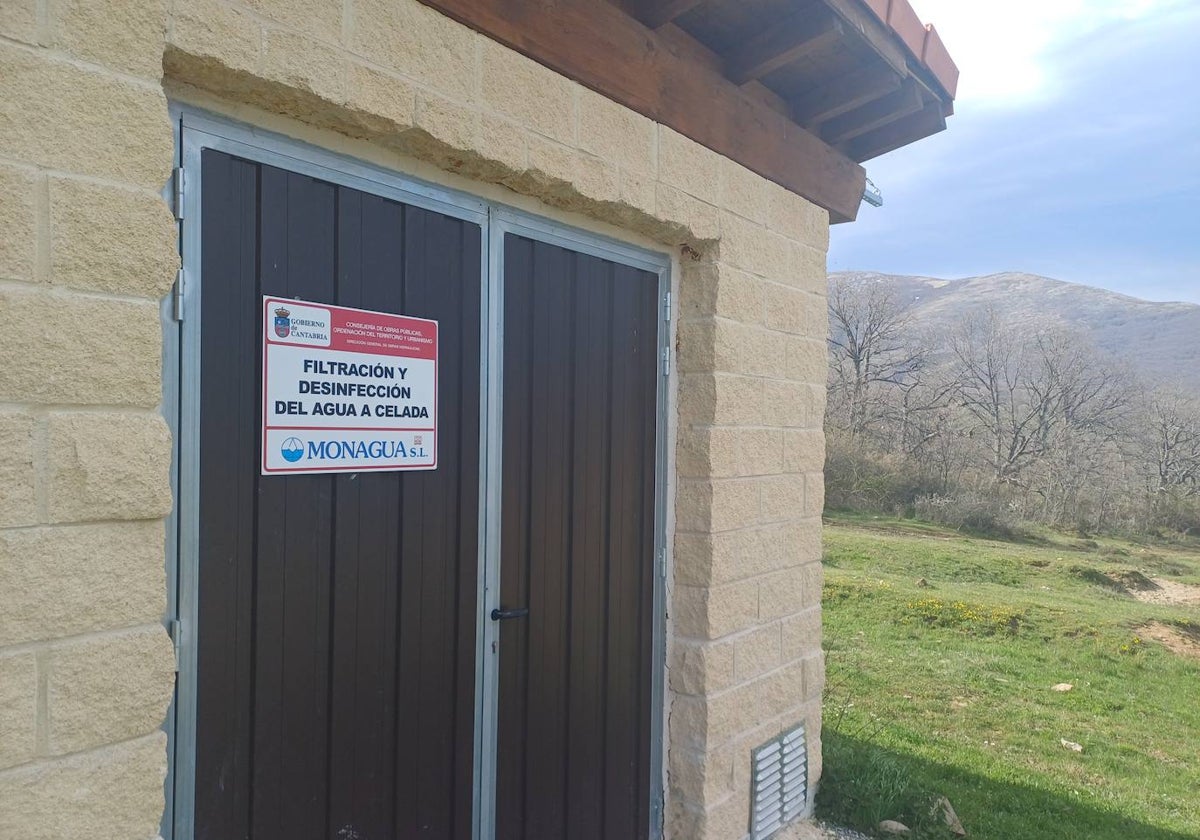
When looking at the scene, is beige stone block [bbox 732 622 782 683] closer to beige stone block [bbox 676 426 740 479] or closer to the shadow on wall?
beige stone block [bbox 676 426 740 479]

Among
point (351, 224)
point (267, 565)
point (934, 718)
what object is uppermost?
point (351, 224)

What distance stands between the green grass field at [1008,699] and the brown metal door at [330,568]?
2.60 meters

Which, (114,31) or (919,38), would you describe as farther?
(919,38)

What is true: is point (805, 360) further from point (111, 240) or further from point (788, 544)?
point (111, 240)

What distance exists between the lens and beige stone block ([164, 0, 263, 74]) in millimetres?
1700

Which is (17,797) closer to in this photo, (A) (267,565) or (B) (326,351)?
(A) (267,565)

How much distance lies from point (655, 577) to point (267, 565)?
168 centimetres

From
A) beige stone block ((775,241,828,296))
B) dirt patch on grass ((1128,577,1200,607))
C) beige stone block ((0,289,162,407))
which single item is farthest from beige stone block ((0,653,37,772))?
dirt patch on grass ((1128,577,1200,607))

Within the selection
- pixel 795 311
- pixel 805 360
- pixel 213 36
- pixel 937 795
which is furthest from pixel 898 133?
pixel 937 795

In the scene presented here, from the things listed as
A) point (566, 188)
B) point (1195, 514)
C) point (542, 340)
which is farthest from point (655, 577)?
point (1195, 514)

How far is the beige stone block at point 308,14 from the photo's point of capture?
1.85 meters

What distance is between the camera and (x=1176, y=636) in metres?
10.8

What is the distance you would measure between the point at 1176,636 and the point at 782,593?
10.5 m

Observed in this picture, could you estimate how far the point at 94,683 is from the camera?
1560mm
